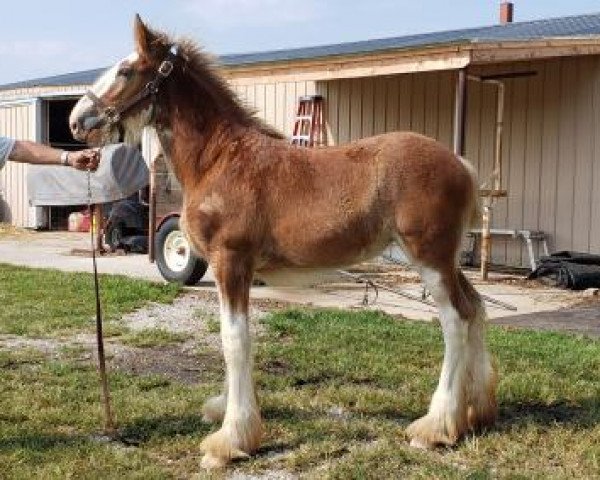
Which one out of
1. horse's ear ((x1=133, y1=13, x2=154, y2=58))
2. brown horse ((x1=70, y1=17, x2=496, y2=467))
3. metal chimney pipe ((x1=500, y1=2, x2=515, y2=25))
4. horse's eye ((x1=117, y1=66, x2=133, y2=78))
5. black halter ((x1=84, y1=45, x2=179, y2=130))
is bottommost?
brown horse ((x1=70, y1=17, x2=496, y2=467))

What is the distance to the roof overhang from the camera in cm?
1003

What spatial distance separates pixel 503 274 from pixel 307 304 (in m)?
3.89

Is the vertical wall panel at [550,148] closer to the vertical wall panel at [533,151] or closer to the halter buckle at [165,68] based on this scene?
the vertical wall panel at [533,151]

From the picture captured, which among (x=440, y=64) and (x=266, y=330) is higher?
(x=440, y=64)

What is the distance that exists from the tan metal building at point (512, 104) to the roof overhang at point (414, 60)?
1cm

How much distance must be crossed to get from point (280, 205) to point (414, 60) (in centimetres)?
679

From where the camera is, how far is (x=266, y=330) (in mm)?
7371

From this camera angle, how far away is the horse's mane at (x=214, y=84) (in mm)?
4504

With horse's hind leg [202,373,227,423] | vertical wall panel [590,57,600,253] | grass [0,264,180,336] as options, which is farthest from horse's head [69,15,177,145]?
vertical wall panel [590,57,600,253]

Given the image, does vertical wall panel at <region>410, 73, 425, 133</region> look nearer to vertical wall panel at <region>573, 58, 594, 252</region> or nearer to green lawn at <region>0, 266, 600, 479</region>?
vertical wall panel at <region>573, 58, 594, 252</region>

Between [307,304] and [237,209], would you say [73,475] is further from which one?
[307,304]

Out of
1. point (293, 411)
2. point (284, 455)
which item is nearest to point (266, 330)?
point (293, 411)

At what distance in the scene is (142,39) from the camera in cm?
434

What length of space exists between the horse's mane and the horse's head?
4.0 inches
